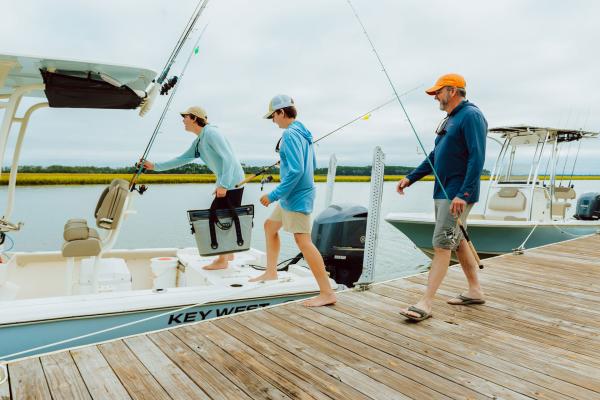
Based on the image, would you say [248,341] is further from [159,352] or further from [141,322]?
[141,322]

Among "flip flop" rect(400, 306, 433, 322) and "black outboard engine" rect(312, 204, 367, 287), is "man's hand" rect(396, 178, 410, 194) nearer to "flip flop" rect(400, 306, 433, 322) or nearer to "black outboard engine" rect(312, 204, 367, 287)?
"flip flop" rect(400, 306, 433, 322)

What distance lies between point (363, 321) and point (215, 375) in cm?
131

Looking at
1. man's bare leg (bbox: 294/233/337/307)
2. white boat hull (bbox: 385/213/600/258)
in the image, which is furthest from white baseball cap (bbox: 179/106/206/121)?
white boat hull (bbox: 385/213/600/258)

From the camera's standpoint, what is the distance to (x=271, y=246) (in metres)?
4.17

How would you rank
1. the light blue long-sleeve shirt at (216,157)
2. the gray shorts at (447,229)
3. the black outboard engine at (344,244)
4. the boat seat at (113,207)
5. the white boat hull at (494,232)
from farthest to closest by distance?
the white boat hull at (494,232), the black outboard engine at (344,244), the light blue long-sleeve shirt at (216,157), the boat seat at (113,207), the gray shorts at (447,229)

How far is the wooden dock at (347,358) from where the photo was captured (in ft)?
7.45

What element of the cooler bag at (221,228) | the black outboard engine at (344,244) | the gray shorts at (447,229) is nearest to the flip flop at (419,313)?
the gray shorts at (447,229)

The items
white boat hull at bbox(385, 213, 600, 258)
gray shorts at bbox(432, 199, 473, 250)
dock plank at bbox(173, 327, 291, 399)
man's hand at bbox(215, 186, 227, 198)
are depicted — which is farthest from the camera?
white boat hull at bbox(385, 213, 600, 258)

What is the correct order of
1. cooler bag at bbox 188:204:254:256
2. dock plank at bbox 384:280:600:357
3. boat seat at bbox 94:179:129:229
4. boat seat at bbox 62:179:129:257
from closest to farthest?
dock plank at bbox 384:280:600:357 → boat seat at bbox 62:179:129:257 → boat seat at bbox 94:179:129:229 → cooler bag at bbox 188:204:254:256

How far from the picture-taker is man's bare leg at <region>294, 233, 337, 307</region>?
11.6ft

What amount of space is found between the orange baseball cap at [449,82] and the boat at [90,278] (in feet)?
6.96

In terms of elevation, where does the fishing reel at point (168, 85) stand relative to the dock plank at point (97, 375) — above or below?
above

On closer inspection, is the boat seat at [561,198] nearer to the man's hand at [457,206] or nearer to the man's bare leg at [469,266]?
the man's bare leg at [469,266]

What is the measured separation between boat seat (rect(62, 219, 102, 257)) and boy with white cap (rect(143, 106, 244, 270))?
900 millimetres
